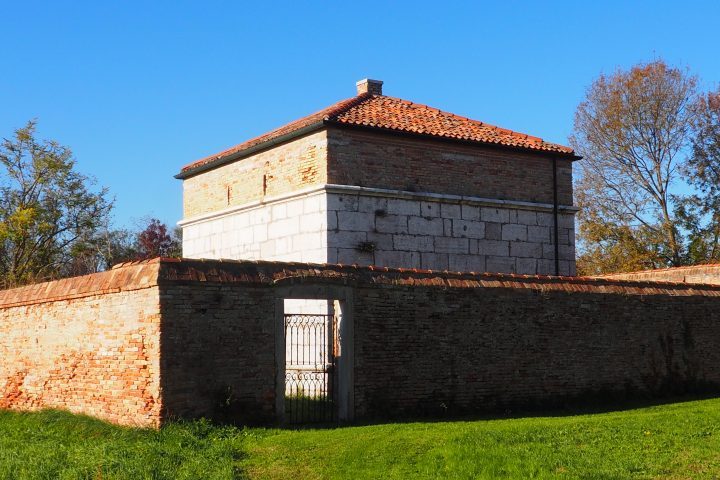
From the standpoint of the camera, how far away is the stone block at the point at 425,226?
2041 cm

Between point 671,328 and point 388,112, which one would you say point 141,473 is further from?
point 388,112

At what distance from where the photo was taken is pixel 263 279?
1289cm

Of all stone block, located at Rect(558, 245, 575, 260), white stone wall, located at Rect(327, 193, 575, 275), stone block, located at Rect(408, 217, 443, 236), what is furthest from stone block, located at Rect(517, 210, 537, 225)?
stone block, located at Rect(408, 217, 443, 236)

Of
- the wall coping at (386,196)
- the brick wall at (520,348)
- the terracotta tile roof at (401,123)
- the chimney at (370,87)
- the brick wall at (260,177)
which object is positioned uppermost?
the chimney at (370,87)

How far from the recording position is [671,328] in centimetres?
1764

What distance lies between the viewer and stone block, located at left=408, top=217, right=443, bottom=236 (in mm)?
20406

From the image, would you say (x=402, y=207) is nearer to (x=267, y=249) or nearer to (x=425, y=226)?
(x=425, y=226)

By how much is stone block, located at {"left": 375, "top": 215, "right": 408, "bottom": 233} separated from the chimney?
5.14 metres

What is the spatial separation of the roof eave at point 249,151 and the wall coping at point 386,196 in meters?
1.29

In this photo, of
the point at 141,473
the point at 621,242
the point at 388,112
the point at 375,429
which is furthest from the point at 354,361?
the point at 621,242

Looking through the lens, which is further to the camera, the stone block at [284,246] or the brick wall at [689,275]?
the brick wall at [689,275]

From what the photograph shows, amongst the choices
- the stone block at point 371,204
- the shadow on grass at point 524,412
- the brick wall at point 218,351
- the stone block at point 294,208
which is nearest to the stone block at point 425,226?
the stone block at point 371,204

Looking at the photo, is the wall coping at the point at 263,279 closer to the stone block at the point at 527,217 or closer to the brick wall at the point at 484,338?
the brick wall at the point at 484,338

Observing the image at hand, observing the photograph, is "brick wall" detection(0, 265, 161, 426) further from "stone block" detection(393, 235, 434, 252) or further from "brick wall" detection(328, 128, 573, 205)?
"stone block" detection(393, 235, 434, 252)
